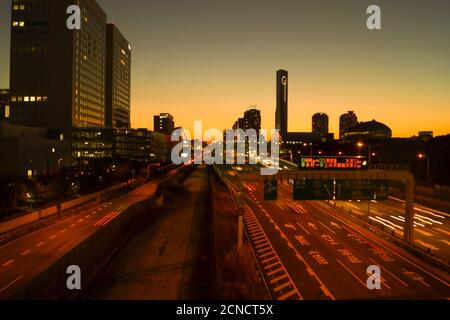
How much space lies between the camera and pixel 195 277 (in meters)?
29.1

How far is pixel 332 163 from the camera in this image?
3434cm

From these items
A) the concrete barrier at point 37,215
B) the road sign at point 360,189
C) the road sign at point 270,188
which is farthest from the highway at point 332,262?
the concrete barrier at point 37,215

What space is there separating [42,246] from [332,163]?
27.3 metres

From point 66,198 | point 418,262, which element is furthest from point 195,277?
point 66,198

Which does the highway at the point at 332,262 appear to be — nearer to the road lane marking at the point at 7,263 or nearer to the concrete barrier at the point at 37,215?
the road lane marking at the point at 7,263

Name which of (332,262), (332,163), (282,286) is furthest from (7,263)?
(332,163)

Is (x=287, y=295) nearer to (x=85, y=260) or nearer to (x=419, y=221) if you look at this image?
(x=85, y=260)

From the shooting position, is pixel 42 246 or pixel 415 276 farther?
pixel 42 246

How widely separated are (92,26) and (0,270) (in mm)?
142038

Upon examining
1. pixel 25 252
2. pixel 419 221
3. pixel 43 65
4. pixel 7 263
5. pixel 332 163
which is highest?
pixel 43 65

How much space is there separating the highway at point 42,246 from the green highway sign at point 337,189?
21.3 m

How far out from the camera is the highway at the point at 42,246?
2670 centimetres

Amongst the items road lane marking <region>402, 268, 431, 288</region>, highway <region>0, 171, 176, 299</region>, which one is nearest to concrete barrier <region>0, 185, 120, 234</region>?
highway <region>0, 171, 176, 299</region>

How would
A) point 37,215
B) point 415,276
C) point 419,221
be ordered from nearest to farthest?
point 415,276 < point 419,221 < point 37,215
